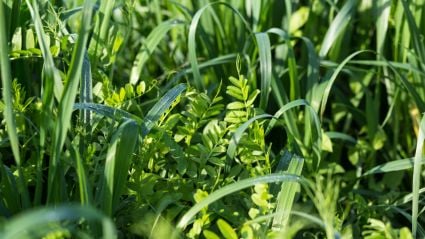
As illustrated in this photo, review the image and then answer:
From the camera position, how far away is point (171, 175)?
1.62 meters

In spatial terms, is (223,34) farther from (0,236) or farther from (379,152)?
(0,236)

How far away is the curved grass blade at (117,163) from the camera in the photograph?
4.55 ft

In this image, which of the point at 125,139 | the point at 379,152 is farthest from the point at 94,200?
the point at 379,152

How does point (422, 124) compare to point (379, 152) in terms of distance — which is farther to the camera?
point (379, 152)

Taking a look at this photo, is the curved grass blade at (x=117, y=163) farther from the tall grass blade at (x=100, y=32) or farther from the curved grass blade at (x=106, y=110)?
the tall grass blade at (x=100, y=32)

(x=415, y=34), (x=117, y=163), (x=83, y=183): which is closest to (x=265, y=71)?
(x=415, y=34)

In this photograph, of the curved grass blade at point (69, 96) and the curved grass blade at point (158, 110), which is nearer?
the curved grass blade at point (69, 96)

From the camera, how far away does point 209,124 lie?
177cm

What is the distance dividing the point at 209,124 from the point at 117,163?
39 cm

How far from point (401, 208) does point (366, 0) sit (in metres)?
0.65

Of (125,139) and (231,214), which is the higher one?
(125,139)

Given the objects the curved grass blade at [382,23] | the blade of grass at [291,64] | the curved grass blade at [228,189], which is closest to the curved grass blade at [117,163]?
the curved grass blade at [228,189]

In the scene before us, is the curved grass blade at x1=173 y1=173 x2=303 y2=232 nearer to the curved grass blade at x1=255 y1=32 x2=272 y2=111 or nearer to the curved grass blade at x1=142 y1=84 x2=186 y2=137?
the curved grass blade at x1=142 y1=84 x2=186 y2=137

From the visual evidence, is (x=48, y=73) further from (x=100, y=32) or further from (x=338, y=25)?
(x=338, y=25)
